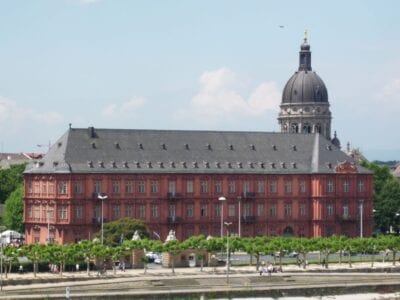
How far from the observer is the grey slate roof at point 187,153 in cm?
17488

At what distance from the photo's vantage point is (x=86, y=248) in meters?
138

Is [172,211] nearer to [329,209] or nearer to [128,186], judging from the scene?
[128,186]

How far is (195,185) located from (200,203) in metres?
2.41

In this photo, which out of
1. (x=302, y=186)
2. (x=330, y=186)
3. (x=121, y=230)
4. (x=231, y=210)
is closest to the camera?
(x=121, y=230)

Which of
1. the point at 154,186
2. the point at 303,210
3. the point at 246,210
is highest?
the point at 154,186

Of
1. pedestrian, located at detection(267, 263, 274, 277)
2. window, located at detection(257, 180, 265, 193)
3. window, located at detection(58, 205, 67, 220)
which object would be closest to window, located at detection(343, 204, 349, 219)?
window, located at detection(257, 180, 265, 193)

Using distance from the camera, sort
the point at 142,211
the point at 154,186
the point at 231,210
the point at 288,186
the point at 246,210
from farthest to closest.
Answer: the point at 288,186 → the point at 246,210 → the point at 231,210 → the point at 154,186 → the point at 142,211

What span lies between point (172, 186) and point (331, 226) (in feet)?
74.5

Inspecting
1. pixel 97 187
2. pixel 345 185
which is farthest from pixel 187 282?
pixel 345 185

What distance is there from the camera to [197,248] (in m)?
146

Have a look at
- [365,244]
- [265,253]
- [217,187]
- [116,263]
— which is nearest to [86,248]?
[116,263]

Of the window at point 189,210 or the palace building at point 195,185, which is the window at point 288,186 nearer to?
the palace building at point 195,185

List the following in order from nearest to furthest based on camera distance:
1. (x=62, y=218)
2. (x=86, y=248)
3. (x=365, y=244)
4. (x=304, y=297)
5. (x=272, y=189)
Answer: (x=304, y=297), (x=86, y=248), (x=365, y=244), (x=62, y=218), (x=272, y=189)

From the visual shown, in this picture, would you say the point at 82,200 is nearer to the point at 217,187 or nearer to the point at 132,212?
the point at 132,212
